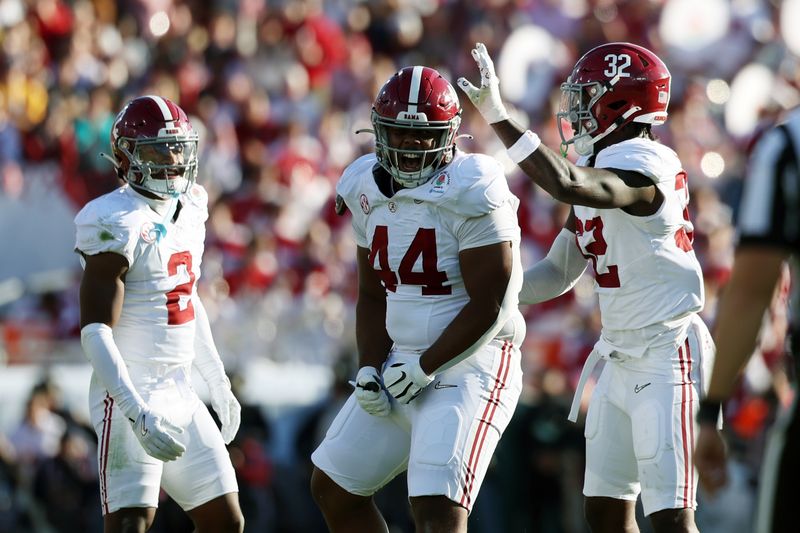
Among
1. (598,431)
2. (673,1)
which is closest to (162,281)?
(598,431)

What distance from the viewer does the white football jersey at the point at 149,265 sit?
5.03 metres

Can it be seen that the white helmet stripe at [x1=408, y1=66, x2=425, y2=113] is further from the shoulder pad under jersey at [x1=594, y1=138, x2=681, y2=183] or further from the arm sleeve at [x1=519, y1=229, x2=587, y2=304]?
the arm sleeve at [x1=519, y1=229, x2=587, y2=304]

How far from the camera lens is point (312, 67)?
12.9 metres

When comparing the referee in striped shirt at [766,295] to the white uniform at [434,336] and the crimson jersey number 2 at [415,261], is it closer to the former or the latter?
the white uniform at [434,336]

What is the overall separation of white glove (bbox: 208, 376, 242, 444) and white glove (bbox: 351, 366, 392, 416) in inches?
35.9

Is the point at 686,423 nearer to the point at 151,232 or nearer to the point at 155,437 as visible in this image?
the point at 155,437

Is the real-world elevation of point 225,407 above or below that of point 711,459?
below

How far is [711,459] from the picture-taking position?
3279mm

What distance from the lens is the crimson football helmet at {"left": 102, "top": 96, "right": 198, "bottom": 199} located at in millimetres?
5270

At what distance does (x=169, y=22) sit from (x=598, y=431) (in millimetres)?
8556

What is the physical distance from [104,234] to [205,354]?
757 mm

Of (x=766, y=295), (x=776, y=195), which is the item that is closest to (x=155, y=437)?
(x=766, y=295)

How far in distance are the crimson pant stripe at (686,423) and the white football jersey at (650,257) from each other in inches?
6.9

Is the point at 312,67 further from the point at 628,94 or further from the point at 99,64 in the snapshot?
the point at 628,94
